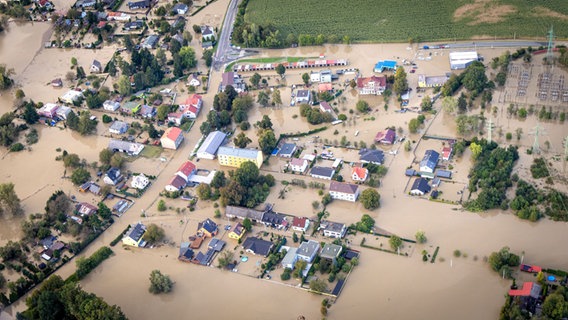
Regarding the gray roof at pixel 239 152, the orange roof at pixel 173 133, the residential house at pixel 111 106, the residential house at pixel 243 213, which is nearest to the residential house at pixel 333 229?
the residential house at pixel 243 213

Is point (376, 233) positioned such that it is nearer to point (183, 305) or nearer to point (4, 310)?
point (183, 305)

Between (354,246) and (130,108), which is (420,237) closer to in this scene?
(354,246)

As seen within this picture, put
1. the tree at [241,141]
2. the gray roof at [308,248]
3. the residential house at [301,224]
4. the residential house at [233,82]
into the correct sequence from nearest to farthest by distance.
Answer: the gray roof at [308,248], the residential house at [301,224], the tree at [241,141], the residential house at [233,82]

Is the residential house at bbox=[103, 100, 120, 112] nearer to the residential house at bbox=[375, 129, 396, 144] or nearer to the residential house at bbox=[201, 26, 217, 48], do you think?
the residential house at bbox=[201, 26, 217, 48]

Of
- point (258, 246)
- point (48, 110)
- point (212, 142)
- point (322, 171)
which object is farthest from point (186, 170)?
point (48, 110)

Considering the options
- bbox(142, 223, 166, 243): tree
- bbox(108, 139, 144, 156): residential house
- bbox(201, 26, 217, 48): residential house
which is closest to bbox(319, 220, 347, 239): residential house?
bbox(142, 223, 166, 243): tree

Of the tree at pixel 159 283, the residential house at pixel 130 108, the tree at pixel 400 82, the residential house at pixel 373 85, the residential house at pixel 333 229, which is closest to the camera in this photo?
the tree at pixel 159 283

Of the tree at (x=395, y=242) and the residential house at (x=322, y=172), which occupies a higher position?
the residential house at (x=322, y=172)

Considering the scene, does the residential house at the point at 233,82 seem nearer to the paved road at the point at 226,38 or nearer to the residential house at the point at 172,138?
the paved road at the point at 226,38
